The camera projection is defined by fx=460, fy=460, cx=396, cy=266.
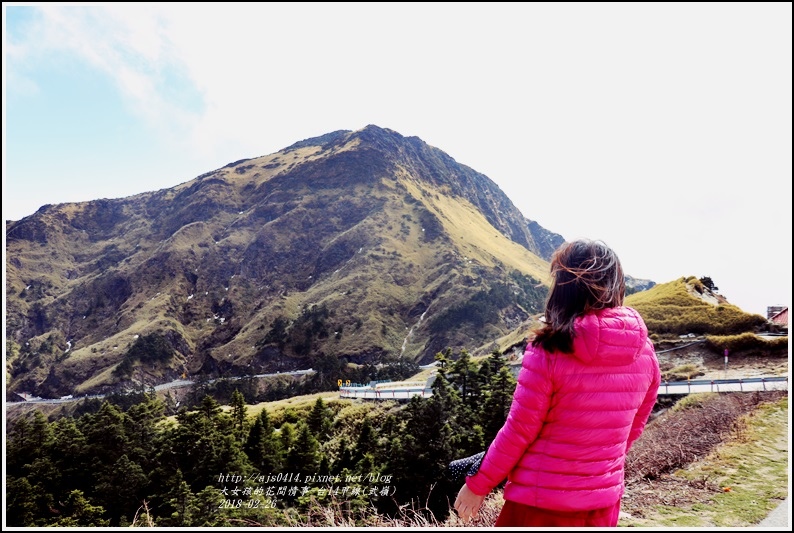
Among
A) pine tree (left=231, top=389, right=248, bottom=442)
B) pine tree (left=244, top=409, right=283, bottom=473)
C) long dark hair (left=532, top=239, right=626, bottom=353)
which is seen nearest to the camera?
long dark hair (left=532, top=239, right=626, bottom=353)

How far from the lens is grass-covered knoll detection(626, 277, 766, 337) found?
898 inches

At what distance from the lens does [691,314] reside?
24844mm

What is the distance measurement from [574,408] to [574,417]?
0.16 feet

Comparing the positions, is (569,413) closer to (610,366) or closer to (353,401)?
(610,366)

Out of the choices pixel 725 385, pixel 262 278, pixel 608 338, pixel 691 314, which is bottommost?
pixel 725 385

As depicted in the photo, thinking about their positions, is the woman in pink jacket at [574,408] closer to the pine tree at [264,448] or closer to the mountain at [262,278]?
the pine tree at [264,448]

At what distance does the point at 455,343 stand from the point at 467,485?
92.9 meters

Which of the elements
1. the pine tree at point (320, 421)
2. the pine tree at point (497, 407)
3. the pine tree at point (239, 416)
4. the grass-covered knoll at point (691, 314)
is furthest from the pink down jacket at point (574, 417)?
the grass-covered knoll at point (691, 314)

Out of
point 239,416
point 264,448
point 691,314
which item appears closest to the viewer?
point 264,448

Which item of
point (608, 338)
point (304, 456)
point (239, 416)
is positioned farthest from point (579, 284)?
point (239, 416)

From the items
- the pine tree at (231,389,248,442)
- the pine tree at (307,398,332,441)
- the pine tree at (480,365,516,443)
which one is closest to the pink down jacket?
the pine tree at (480,365,516,443)

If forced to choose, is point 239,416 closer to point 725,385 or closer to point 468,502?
point 725,385

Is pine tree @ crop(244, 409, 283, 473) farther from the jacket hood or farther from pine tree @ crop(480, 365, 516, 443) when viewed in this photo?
the jacket hood

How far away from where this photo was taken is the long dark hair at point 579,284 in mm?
2350
